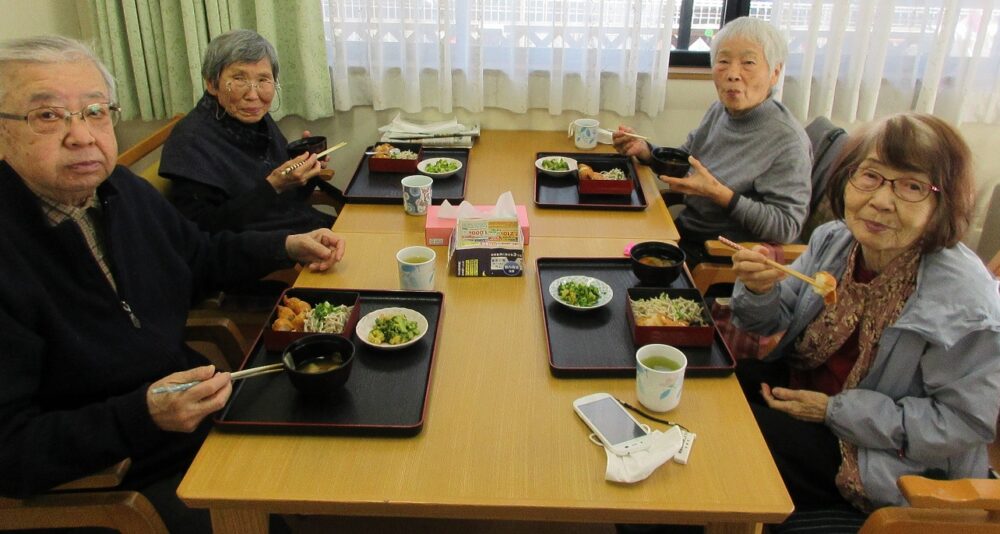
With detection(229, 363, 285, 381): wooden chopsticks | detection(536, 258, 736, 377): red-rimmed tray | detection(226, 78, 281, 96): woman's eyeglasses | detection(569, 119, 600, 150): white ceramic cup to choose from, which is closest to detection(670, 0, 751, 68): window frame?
detection(569, 119, 600, 150): white ceramic cup

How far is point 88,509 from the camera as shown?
122cm

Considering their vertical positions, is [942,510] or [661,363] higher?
[661,363]

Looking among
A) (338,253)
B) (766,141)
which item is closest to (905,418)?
(766,141)

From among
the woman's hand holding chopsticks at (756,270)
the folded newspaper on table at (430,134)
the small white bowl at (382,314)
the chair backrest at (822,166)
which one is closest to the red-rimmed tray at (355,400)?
the small white bowl at (382,314)

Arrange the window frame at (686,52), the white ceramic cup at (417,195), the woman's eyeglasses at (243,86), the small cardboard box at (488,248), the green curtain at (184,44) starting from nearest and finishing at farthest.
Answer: the small cardboard box at (488,248), the white ceramic cup at (417,195), the woman's eyeglasses at (243,86), the green curtain at (184,44), the window frame at (686,52)

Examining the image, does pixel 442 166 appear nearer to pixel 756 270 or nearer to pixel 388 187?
pixel 388 187

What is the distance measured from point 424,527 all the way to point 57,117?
4.41 ft

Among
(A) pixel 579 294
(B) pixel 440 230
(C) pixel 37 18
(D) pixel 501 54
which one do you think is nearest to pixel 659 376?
(A) pixel 579 294

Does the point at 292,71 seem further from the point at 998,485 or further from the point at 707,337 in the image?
the point at 998,485

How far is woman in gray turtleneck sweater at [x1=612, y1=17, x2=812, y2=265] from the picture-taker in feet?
Result: 7.12

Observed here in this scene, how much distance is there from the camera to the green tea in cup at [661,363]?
→ 4.41 feet

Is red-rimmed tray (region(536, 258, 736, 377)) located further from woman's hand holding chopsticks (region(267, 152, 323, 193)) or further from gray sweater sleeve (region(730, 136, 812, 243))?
woman's hand holding chopsticks (region(267, 152, 323, 193))

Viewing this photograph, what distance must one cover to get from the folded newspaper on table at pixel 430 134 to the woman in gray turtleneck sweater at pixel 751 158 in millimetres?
874

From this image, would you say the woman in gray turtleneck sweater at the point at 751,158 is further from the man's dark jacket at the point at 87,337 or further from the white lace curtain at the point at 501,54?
the man's dark jacket at the point at 87,337
